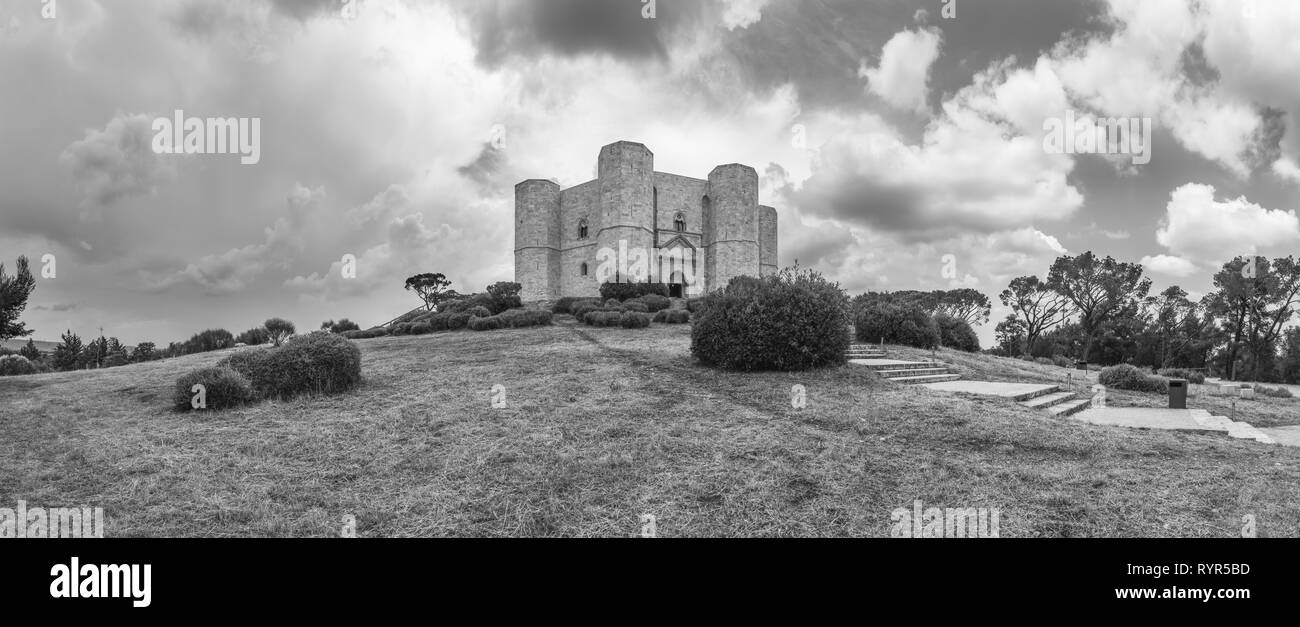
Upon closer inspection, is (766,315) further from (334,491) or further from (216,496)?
(216,496)

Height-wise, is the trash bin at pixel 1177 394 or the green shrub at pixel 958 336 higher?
the green shrub at pixel 958 336

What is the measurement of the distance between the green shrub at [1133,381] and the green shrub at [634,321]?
12.8 metres

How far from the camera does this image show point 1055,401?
10008 mm

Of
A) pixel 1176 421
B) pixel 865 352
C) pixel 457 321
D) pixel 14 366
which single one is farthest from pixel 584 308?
pixel 1176 421

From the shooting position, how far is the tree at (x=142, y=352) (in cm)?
2361

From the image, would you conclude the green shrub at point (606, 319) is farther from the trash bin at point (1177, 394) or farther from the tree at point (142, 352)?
the tree at point (142, 352)

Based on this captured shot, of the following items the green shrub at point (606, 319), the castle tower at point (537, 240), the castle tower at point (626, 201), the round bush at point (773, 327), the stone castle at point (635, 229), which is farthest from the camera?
the castle tower at point (537, 240)

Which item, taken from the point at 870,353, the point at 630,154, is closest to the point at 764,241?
the point at 630,154

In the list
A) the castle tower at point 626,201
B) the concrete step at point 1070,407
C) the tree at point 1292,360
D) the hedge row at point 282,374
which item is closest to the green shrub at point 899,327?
the concrete step at point 1070,407

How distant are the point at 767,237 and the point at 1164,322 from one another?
78.8 feet

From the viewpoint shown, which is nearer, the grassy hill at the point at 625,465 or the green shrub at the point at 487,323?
the grassy hill at the point at 625,465

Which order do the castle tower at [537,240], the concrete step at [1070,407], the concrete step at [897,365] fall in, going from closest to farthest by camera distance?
the concrete step at [1070,407] → the concrete step at [897,365] → the castle tower at [537,240]

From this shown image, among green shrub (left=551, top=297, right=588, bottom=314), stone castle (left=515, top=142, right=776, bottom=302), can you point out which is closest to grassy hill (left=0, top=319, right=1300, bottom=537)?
green shrub (left=551, top=297, right=588, bottom=314)

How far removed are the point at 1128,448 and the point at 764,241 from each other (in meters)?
36.6
